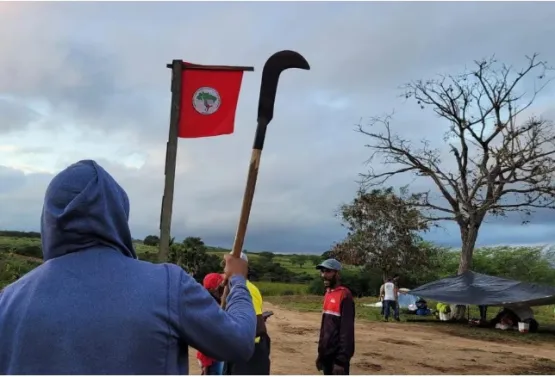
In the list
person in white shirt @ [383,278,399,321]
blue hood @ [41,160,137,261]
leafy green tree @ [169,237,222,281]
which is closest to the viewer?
blue hood @ [41,160,137,261]

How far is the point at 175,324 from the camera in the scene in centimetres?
159

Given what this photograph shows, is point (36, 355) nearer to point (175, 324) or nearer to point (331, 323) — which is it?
→ point (175, 324)

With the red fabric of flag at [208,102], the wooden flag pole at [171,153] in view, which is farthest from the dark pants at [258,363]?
the red fabric of flag at [208,102]

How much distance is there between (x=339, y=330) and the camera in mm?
6020

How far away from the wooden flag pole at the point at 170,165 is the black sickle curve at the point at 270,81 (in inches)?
87.1

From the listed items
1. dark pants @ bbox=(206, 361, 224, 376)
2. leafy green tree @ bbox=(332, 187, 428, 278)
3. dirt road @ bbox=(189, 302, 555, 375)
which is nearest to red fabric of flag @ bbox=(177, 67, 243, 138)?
dark pants @ bbox=(206, 361, 224, 376)

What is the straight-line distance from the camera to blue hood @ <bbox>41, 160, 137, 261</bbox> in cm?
163

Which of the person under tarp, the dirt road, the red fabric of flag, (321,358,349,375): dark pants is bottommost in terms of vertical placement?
the dirt road

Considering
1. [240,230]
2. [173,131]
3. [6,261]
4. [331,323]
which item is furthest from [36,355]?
[6,261]

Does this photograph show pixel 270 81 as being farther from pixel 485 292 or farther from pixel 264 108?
pixel 485 292

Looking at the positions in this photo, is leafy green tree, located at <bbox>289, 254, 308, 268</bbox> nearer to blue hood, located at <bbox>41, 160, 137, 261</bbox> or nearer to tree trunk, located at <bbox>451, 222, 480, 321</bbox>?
tree trunk, located at <bbox>451, 222, 480, 321</bbox>

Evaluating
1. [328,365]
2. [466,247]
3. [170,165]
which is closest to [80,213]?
[170,165]

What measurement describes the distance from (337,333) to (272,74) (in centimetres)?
394

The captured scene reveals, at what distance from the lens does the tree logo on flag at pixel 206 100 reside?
529cm
